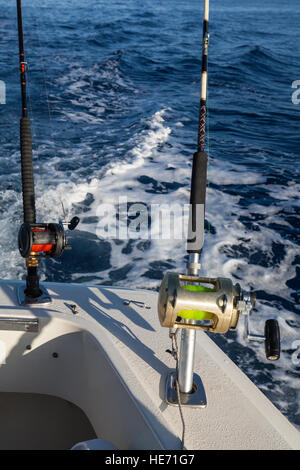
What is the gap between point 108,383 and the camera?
1.42 meters

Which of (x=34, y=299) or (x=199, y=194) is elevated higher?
(x=199, y=194)

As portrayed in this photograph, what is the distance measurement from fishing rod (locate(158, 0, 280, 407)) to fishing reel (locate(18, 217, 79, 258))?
521 mm

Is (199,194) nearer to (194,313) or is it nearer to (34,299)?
(194,313)

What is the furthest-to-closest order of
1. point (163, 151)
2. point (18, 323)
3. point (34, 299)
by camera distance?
1. point (163, 151)
2. point (34, 299)
3. point (18, 323)

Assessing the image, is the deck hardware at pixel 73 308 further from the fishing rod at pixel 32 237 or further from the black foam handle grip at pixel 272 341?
the black foam handle grip at pixel 272 341

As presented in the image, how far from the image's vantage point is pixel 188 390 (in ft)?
4.24

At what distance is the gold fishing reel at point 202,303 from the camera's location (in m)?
1.04

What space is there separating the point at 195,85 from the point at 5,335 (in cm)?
709

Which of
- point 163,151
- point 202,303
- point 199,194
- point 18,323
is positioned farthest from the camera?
point 163,151

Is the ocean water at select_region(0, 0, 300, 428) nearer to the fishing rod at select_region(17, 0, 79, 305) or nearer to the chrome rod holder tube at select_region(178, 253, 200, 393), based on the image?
the chrome rod holder tube at select_region(178, 253, 200, 393)

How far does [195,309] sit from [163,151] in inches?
184

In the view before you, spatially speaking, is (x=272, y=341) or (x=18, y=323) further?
(x=18, y=323)

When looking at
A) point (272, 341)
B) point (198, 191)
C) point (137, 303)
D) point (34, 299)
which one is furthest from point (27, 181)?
point (272, 341)

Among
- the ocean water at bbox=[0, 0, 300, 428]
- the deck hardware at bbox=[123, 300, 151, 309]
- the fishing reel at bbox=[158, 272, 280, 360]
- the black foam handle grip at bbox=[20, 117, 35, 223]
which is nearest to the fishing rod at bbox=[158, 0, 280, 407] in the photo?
the fishing reel at bbox=[158, 272, 280, 360]
